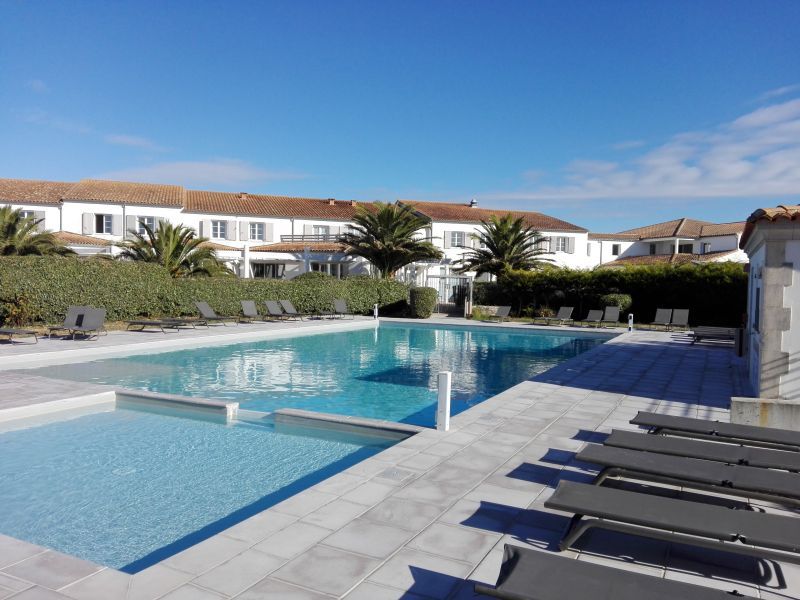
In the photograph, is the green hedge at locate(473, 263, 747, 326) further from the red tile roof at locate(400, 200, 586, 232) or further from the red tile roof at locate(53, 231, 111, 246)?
the red tile roof at locate(53, 231, 111, 246)

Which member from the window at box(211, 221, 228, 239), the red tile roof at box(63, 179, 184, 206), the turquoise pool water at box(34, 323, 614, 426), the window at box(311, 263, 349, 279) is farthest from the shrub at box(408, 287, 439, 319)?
the red tile roof at box(63, 179, 184, 206)

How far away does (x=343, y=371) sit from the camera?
45.9 feet

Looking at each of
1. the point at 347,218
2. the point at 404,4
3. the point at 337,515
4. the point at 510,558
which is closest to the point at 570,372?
the point at 337,515

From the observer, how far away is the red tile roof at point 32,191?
38.2 m

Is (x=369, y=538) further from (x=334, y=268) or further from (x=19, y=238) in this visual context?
(x=334, y=268)

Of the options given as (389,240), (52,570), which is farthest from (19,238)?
(52,570)

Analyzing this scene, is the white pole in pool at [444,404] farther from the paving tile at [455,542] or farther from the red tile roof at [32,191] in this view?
the red tile roof at [32,191]

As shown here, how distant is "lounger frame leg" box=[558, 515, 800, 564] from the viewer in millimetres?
3459

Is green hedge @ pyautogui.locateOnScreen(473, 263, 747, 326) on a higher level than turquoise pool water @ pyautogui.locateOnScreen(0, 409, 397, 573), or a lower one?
higher

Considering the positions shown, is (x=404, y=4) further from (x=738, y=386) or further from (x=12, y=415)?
(x=12, y=415)

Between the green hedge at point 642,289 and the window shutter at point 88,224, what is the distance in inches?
999

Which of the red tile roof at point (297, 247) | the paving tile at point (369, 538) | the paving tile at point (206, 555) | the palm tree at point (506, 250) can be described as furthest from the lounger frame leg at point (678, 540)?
the red tile roof at point (297, 247)

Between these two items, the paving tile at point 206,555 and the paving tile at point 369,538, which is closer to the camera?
the paving tile at point 206,555

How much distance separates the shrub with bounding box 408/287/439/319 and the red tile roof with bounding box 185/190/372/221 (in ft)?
49.4
